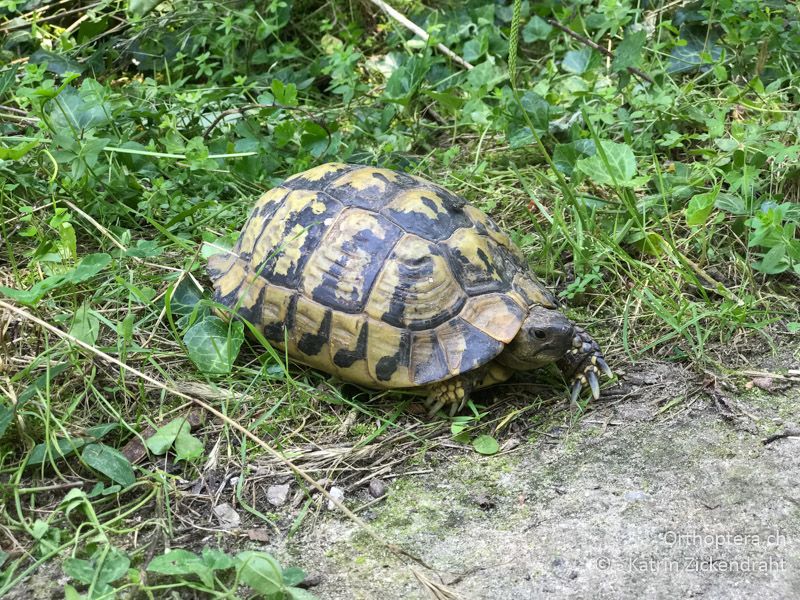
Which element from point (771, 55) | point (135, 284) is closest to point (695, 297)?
point (771, 55)

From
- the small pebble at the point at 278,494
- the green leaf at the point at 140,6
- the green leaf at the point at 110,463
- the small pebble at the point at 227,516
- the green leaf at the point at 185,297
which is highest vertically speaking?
the green leaf at the point at 140,6

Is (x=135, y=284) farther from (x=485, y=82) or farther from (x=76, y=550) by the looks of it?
(x=485, y=82)

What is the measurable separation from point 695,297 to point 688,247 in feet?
0.93

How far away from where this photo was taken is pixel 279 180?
4.04 m

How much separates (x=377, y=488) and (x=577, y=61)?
3078mm

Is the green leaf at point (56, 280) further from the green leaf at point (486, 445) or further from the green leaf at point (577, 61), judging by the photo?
the green leaf at point (577, 61)

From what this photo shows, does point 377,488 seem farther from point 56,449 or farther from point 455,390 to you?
point 56,449

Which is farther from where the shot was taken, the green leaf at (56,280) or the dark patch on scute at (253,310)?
the dark patch on scute at (253,310)

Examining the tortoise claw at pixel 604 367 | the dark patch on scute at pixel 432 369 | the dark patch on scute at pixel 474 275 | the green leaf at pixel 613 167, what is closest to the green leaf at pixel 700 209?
the green leaf at pixel 613 167

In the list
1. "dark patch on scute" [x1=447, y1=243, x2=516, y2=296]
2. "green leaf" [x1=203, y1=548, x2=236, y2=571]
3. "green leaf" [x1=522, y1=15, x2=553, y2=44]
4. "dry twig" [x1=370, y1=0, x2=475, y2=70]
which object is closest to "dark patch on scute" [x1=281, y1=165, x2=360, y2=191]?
"dark patch on scute" [x1=447, y1=243, x2=516, y2=296]

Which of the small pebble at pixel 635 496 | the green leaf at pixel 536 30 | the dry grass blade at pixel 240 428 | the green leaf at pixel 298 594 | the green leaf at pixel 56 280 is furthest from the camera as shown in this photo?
the green leaf at pixel 536 30

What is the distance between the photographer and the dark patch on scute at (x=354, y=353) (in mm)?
2887

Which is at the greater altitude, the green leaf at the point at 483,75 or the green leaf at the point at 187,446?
the green leaf at the point at 483,75

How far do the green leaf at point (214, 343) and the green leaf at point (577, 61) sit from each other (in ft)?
8.74
